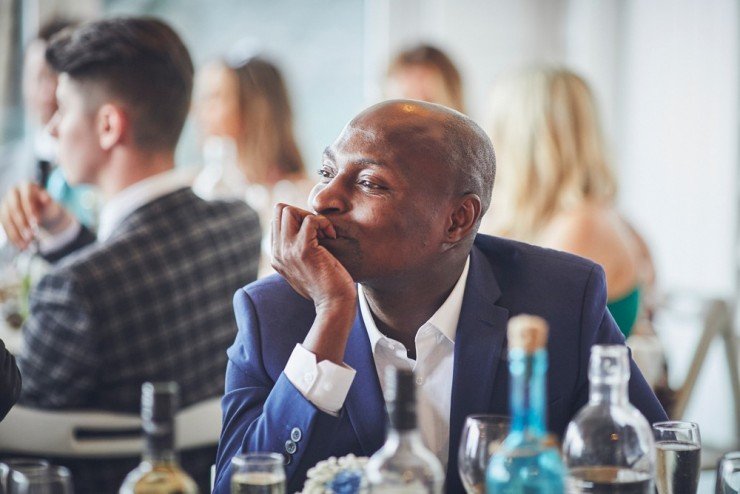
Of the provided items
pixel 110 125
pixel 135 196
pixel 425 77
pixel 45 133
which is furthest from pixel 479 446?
pixel 425 77

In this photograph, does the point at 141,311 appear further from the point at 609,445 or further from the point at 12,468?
the point at 609,445

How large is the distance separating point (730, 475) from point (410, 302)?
65 centimetres

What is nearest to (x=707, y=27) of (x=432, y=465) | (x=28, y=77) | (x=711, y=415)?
(x=711, y=415)

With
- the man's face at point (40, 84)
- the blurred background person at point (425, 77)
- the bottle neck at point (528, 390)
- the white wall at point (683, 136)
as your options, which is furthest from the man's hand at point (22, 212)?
the white wall at point (683, 136)

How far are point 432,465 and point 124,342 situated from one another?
1.65 metres

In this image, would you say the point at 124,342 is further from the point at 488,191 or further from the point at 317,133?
the point at 317,133

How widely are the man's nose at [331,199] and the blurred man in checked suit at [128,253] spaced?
1087 millimetres

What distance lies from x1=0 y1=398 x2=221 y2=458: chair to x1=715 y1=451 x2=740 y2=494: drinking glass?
1.36 meters

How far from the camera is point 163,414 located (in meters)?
Result: 1.07

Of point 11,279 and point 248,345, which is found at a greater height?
point 11,279

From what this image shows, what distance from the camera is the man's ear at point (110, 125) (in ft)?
9.30

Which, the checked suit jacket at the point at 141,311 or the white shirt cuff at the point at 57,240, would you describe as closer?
the checked suit jacket at the point at 141,311

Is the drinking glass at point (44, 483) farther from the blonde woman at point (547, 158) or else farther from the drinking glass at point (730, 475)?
the blonde woman at point (547, 158)

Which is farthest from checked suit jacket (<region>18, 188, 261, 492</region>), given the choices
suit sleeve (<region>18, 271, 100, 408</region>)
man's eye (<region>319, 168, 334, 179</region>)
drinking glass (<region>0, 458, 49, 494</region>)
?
drinking glass (<region>0, 458, 49, 494</region>)
